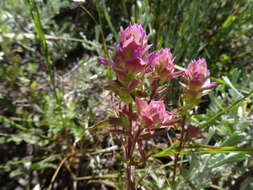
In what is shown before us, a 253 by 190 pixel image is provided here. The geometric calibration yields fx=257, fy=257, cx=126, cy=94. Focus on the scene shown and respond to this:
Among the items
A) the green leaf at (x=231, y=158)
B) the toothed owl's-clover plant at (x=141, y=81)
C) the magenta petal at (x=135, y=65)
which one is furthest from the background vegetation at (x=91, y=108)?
the magenta petal at (x=135, y=65)

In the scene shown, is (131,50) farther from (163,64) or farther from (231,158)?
(231,158)

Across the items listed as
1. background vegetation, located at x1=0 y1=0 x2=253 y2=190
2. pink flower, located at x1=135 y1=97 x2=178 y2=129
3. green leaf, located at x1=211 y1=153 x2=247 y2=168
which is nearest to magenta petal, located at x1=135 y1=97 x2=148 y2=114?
pink flower, located at x1=135 y1=97 x2=178 y2=129

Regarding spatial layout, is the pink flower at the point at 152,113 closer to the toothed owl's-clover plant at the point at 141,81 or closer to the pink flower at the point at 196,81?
the toothed owl's-clover plant at the point at 141,81

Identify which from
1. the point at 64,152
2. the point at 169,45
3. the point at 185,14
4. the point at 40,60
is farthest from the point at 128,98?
the point at 40,60

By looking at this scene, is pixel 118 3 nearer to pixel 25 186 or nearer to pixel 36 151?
pixel 36 151

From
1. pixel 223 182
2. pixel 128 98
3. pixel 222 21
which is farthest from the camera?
pixel 222 21
